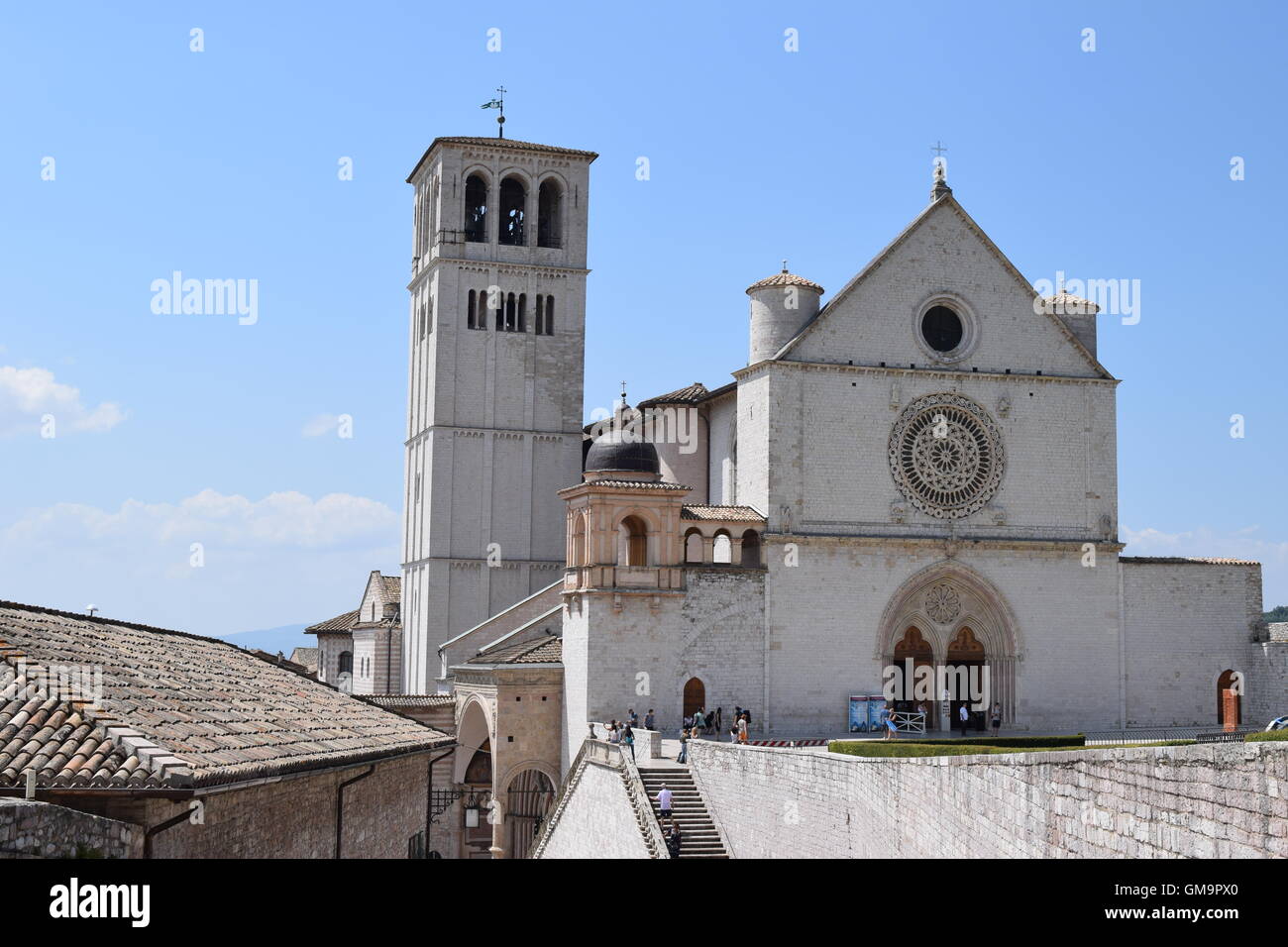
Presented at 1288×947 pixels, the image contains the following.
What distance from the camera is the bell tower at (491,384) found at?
52969 mm

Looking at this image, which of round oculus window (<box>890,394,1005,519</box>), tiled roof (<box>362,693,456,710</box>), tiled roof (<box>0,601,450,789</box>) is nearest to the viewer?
tiled roof (<box>0,601,450,789</box>)

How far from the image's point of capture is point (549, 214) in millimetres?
56062

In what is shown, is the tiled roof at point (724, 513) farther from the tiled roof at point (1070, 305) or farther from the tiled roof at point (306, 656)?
the tiled roof at point (306, 656)

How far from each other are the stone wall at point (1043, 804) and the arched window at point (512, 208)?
106 feet

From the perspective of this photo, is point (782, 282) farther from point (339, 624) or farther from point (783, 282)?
point (339, 624)

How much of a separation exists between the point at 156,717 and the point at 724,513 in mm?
28605

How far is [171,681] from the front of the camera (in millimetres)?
16969

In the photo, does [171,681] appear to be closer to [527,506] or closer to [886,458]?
[886,458]

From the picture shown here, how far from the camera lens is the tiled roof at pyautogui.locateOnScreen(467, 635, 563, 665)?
4156 centimetres

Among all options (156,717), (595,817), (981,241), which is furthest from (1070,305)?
(156,717)

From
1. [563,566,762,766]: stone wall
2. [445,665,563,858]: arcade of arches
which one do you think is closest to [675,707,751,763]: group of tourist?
[563,566,762,766]: stone wall

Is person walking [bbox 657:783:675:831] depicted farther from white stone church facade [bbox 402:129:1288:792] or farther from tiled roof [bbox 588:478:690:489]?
tiled roof [bbox 588:478:690:489]

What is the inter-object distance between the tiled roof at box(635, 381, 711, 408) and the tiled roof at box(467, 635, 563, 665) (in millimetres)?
10436
